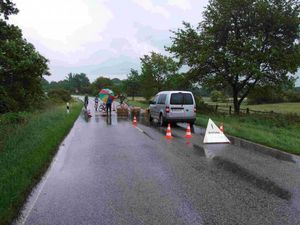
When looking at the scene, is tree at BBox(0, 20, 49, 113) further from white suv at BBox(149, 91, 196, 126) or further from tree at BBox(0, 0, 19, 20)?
white suv at BBox(149, 91, 196, 126)

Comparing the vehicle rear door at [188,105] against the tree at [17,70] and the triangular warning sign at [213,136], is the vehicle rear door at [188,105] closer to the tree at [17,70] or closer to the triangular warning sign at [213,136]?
the triangular warning sign at [213,136]

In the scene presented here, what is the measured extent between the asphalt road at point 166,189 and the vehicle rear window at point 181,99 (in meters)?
8.17

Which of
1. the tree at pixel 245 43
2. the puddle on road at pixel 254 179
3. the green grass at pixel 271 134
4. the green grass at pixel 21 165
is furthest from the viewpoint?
the tree at pixel 245 43

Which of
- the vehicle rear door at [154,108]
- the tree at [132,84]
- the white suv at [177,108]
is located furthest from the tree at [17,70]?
the tree at [132,84]

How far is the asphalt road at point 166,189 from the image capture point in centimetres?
499

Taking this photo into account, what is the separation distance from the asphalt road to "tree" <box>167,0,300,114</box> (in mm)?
16028

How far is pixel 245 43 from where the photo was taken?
2484cm

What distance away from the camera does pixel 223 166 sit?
843cm

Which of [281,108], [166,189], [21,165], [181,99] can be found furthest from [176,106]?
[281,108]

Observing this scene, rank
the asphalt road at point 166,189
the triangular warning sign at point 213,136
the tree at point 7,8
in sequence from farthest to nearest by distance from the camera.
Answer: the tree at point 7,8
the triangular warning sign at point 213,136
the asphalt road at point 166,189

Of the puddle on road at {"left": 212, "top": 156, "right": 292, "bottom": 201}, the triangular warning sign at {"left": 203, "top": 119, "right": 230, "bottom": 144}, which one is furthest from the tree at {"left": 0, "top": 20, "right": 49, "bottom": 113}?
the puddle on road at {"left": 212, "top": 156, "right": 292, "bottom": 201}

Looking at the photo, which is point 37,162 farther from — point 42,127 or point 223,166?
point 42,127

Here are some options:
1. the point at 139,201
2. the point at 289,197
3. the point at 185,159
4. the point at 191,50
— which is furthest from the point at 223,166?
the point at 191,50

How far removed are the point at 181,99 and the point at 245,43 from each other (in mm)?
9054
